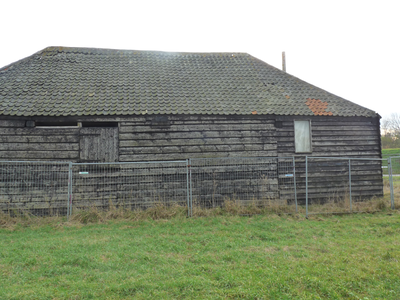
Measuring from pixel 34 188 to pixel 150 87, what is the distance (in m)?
5.81

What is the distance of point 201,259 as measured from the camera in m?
5.27

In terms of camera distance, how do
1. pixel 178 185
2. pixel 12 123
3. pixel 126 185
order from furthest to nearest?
pixel 178 185, pixel 126 185, pixel 12 123

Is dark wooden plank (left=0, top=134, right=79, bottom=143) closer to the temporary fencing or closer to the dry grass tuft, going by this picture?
the temporary fencing

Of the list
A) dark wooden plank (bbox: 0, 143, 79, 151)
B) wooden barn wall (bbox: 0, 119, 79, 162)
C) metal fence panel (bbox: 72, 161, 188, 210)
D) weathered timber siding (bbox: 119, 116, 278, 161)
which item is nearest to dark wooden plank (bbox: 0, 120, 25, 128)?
wooden barn wall (bbox: 0, 119, 79, 162)

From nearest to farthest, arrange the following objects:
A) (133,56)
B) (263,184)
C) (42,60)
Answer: (263,184), (42,60), (133,56)

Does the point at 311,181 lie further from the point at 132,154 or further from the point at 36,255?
the point at 36,255

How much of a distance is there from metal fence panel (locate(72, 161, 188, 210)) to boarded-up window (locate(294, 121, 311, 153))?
4992 mm

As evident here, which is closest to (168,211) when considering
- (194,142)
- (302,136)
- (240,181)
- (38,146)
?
(194,142)

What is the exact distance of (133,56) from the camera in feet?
46.5

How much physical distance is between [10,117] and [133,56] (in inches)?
260

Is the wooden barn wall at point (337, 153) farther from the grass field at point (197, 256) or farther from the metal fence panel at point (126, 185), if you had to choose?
the metal fence panel at point (126, 185)

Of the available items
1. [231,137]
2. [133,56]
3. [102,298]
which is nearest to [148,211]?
[231,137]

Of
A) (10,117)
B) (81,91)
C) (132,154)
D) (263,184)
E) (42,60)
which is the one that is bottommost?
(263,184)

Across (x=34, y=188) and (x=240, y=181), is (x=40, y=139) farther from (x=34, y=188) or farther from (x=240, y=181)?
(x=240, y=181)
